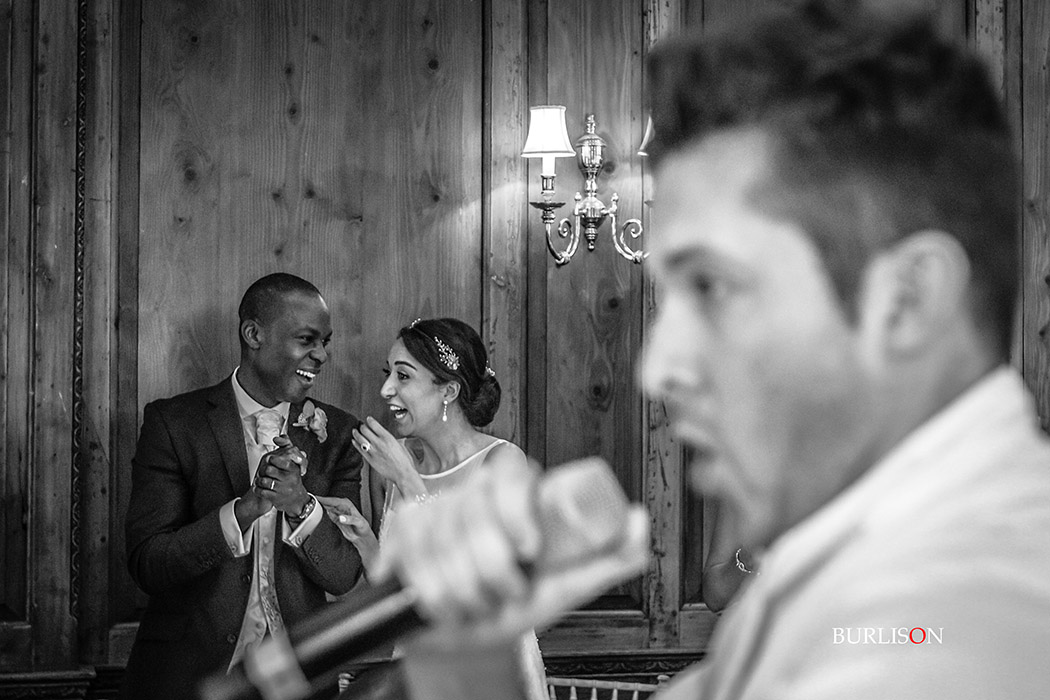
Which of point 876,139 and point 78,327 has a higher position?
point 876,139

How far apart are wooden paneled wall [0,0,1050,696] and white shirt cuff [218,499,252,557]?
908 mm

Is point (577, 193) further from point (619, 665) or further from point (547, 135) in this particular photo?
point (619, 665)

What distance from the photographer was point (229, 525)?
3.17 m

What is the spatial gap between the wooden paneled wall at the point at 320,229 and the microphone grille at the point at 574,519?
3.52 metres

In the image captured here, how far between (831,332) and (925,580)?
0.12 m

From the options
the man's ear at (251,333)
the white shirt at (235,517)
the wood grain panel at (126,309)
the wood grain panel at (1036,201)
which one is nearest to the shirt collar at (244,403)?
the white shirt at (235,517)

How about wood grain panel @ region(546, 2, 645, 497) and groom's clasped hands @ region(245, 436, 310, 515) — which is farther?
wood grain panel @ region(546, 2, 645, 497)

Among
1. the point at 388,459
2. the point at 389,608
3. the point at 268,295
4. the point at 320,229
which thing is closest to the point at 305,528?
the point at 388,459

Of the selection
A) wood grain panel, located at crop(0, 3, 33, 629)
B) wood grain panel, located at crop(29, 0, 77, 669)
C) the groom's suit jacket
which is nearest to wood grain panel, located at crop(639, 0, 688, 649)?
the groom's suit jacket

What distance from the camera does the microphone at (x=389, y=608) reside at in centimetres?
60

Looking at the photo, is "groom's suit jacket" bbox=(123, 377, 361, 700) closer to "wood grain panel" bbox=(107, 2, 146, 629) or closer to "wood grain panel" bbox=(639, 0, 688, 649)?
"wood grain panel" bbox=(107, 2, 146, 629)

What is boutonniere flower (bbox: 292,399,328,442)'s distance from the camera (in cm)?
354

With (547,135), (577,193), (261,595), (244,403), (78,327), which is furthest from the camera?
(577,193)

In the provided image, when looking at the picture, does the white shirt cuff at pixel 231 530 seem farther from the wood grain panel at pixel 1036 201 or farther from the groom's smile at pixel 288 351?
the wood grain panel at pixel 1036 201
